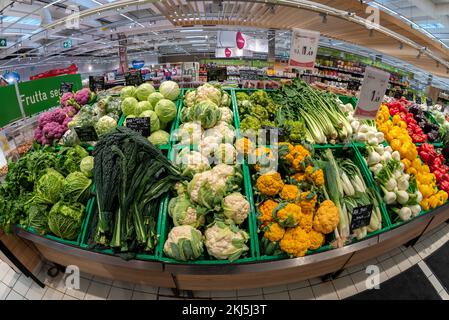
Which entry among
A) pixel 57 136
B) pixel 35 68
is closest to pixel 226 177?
pixel 57 136

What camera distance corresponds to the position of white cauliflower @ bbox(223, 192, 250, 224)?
1.58 metres

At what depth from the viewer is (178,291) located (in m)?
2.07

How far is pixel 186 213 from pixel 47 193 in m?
1.14

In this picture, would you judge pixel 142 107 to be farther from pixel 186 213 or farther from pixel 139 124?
pixel 186 213

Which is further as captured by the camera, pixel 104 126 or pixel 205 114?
pixel 104 126

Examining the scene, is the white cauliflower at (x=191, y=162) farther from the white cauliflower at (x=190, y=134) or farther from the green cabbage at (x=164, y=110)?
the green cabbage at (x=164, y=110)

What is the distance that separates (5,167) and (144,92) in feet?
5.62

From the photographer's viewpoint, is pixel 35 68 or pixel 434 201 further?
pixel 35 68

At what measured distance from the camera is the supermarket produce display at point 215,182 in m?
1.57

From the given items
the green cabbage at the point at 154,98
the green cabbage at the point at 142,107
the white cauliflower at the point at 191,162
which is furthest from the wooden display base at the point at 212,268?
the green cabbage at the point at 154,98

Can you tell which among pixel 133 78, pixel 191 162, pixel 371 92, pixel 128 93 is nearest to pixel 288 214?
pixel 191 162

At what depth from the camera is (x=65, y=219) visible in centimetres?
165
